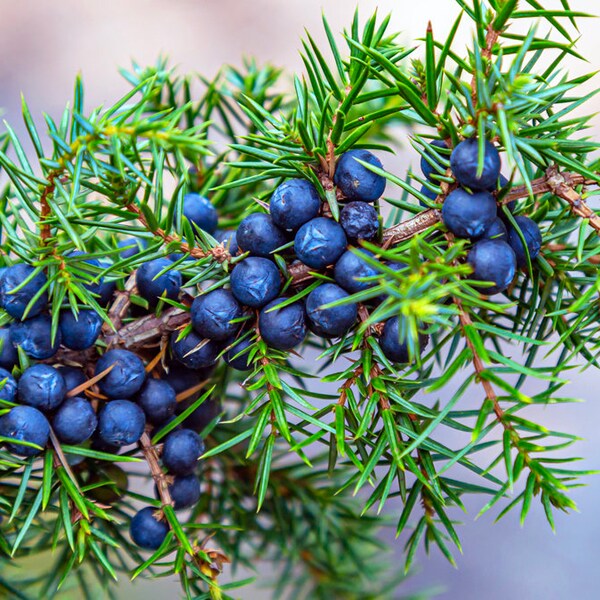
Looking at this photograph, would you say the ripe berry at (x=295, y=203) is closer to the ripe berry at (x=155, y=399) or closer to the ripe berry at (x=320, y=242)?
the ripe berry at (x=320, y=242)

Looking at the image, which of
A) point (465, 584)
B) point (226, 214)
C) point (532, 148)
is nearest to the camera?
point (532, 148)

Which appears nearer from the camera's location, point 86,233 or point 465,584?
point 86,233

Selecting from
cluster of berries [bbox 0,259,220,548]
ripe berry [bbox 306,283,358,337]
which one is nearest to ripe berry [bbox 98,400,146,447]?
cluster of berries [bbox 0,259,220,548]

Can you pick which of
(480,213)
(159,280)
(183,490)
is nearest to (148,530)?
(183,490)

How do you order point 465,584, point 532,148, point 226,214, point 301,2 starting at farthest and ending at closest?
point 301,2 < point 465,584 < point 226,214 < point 532,148

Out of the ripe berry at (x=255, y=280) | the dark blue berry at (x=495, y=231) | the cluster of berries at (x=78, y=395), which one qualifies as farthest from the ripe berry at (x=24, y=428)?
the dark blue berry at (x=495, y=231)

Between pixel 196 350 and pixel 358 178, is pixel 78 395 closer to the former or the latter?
pixel 196 350

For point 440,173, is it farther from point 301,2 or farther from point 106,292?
point 301,2

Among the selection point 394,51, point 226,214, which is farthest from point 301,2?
point 394,51
